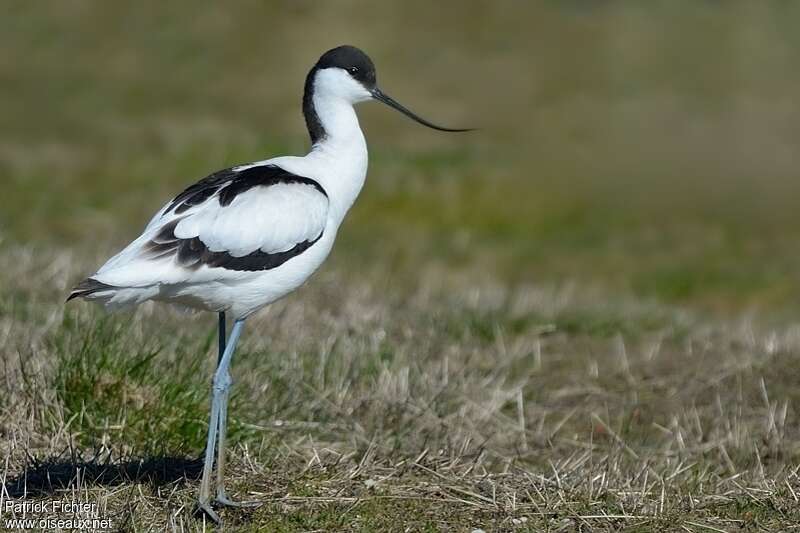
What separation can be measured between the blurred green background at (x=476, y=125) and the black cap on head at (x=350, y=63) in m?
4.27

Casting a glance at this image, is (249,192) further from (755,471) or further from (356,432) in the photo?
(755,471)

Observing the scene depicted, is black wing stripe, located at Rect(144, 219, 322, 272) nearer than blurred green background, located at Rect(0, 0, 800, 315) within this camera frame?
Yes

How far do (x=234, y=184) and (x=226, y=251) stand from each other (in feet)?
0.99

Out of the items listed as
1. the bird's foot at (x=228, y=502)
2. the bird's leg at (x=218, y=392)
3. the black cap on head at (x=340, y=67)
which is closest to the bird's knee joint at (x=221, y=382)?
the bird's leg at (x=218, y=392)

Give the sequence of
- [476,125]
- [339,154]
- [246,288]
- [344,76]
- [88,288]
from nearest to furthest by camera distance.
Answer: [88,288], [246,288], [339,154], [344,76], [476,125]

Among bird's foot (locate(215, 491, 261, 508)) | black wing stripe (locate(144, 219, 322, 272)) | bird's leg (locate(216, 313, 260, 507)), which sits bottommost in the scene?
bird's foot (locate(215, 491, 261, 508))

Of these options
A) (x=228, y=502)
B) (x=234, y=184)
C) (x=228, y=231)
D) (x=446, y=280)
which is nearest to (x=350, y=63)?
(x=234, y=184)

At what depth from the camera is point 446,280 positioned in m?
11.3

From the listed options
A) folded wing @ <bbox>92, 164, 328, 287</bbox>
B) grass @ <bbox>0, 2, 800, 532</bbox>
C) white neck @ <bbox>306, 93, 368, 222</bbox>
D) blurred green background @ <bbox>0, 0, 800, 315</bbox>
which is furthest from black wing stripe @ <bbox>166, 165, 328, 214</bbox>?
blurred green background @ <bbox>0, 0, 800, 315</bbox>

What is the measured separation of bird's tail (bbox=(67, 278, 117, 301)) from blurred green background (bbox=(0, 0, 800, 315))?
185 inches

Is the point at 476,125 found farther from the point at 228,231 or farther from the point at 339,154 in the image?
the point at 228,231

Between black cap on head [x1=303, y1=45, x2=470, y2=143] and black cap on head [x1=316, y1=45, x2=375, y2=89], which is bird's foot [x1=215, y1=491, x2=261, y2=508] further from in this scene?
black cap on head [x1=316, y1=45, x2=375, y2=89]

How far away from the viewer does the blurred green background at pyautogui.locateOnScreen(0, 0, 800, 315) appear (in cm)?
1252

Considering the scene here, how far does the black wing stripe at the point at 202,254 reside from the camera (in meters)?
4.58
